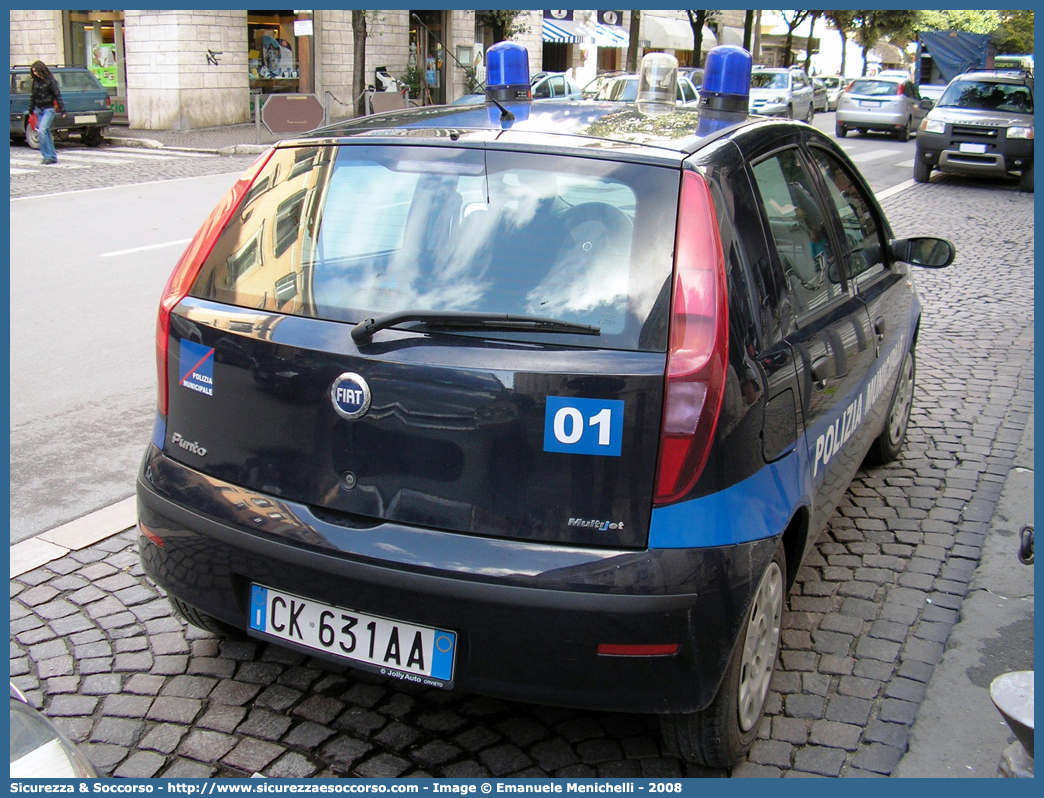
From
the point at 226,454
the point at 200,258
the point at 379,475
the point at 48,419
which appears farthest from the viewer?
the point at 48,419

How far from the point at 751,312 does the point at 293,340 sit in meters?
1.11

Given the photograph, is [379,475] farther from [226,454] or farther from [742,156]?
[742,156]

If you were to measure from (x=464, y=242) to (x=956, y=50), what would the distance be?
133ft

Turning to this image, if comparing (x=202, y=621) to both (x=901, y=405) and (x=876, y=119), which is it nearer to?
(x=901, y=405)

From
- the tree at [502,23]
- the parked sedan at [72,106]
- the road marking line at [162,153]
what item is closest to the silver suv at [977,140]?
the road marking line at [162,153]

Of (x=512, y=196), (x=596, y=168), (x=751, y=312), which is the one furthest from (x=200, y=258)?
(x=751, y=312)

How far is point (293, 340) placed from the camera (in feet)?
8.27

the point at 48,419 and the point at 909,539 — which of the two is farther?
the point at 48,419

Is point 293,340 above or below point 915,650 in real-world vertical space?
above

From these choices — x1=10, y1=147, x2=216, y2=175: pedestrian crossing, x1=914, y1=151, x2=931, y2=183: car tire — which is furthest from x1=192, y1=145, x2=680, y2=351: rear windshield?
x1=914, y1=151, x2=931, y2=183: car tire

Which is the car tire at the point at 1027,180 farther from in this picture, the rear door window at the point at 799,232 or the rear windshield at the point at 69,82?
the rear windshield at the point at 69,82

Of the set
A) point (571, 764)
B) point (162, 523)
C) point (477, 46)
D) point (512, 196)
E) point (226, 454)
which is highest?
point (477, 46)

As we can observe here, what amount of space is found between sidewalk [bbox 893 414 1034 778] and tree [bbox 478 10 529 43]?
108 ft

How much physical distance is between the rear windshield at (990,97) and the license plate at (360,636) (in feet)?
59.2
